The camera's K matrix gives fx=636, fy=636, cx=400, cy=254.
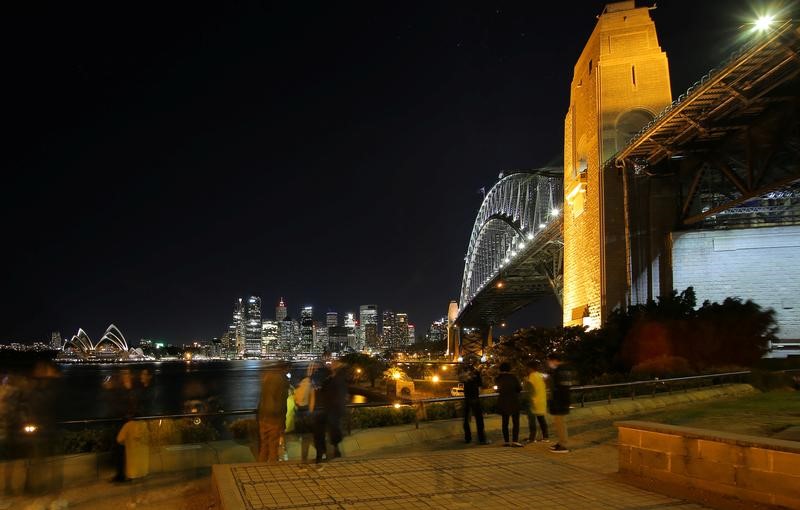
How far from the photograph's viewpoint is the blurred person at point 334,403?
8508 mm

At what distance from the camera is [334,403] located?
8508 mm

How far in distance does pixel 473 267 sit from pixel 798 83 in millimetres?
74537

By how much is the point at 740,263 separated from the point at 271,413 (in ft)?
79.1

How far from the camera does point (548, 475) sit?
7535mm

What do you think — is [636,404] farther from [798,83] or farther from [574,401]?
[798,83]

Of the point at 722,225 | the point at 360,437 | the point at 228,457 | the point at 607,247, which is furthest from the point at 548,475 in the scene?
the point at 722,225

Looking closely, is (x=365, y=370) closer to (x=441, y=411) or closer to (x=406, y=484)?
(x=441, y=411)

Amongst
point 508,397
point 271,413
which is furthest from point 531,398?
point 271,413

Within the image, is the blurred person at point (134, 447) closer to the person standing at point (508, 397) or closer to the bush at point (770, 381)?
the person standing at point (508, 397)

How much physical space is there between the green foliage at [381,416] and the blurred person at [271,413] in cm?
328

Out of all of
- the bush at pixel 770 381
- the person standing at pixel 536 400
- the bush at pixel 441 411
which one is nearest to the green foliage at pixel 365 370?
the bush at pixel 770 381

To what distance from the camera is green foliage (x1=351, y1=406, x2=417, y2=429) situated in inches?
469

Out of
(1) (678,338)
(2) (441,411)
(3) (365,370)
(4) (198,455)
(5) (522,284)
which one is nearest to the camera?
(4) (198,455)

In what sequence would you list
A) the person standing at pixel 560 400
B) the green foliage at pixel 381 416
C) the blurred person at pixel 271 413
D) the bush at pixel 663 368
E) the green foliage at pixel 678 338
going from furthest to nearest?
1. the green foliage at pixel 678 338
2. the bush at pixel 663 368
3. the green foliage at pixel 381 416
4. the person standing at pixel 560 400
5. the blurred person at pixel 271 413
